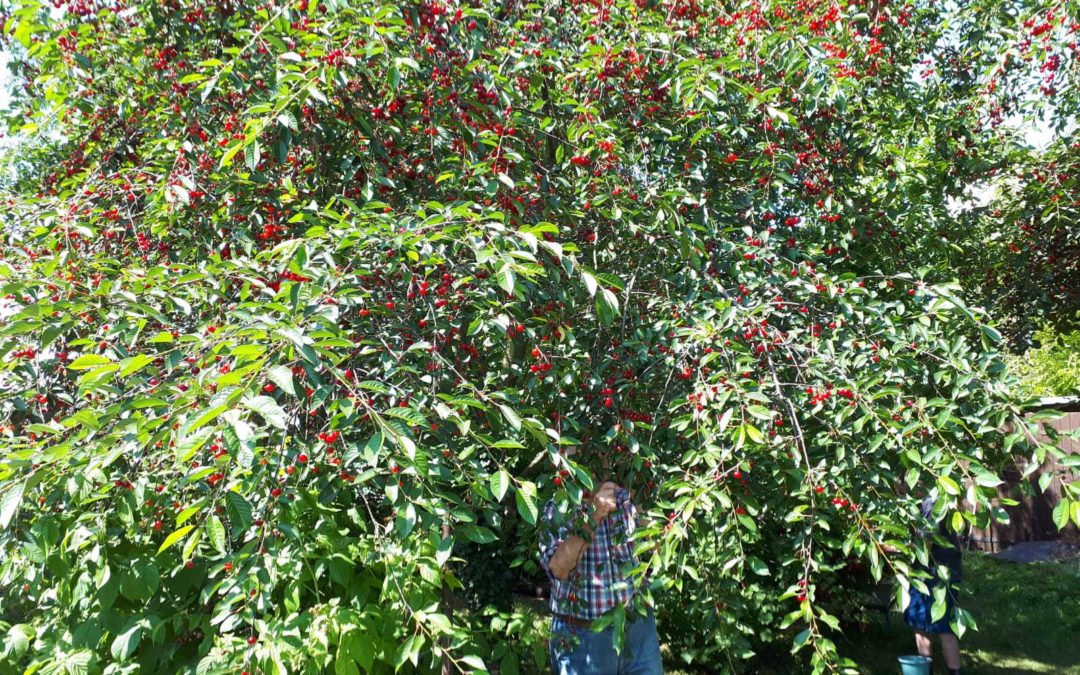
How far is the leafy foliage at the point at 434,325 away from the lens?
1.97 metres

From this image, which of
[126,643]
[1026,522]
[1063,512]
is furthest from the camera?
[1026,522]

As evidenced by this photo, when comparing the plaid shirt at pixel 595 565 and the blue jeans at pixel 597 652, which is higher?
the plaid shirt at pixel 595 565

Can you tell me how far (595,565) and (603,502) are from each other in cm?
32

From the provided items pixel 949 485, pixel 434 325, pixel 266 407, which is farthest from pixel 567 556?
pixel 266 407

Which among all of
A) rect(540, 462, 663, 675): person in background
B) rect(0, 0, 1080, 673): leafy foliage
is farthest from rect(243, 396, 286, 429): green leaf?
rect(540, 462, 663, 675): person in background

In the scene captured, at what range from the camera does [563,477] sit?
2334mm

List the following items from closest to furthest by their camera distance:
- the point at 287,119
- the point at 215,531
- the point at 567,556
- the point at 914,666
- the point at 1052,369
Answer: the point at 215,531 → the point at 287,119 → the point at 567,556 → the point at 914,666 → the point at 1052,369

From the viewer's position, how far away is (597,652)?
289 centimetres

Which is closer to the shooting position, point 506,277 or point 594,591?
point 506,277

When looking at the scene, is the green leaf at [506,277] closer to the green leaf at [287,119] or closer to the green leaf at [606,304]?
the green leaf at [606,304]

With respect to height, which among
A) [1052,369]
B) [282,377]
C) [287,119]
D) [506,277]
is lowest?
[282,377]

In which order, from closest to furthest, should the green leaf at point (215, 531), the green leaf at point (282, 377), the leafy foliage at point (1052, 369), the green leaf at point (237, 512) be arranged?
the green leaf at point (282, 377), the green leaf at point (237, 512), the green leaf at point (215, 531), the leafy foliage at point (1052, 369)

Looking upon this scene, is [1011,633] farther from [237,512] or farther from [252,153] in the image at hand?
[252,153]

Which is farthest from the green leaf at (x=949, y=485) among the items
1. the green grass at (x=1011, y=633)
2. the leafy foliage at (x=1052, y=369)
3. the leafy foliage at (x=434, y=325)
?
the leafy foliage at (x=1052, y=369)
